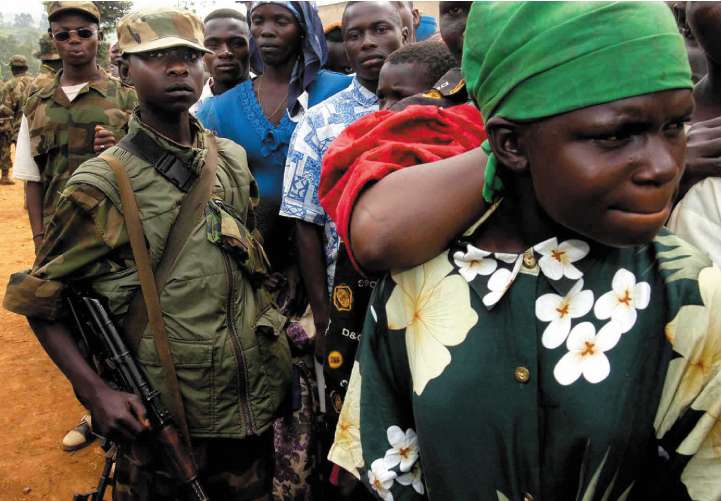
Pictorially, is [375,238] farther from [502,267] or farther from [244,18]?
[244,18]

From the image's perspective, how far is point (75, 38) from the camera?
3807 millimetres

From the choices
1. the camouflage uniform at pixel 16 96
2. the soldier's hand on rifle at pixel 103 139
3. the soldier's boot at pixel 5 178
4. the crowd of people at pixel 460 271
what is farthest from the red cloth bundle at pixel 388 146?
the soldier's boot at pixel 5 178

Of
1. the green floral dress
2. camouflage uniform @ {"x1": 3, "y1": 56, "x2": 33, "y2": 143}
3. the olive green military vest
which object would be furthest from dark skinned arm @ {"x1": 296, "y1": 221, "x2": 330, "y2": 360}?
camouflage uniform @ {"x1": 3, "y1": 56, "x2": 33, "y2": 143}

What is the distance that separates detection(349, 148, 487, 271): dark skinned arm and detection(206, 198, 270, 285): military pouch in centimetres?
106

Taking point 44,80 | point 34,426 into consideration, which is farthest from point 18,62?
point 34,426

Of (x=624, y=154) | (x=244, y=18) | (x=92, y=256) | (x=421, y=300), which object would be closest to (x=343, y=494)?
(x=92, y=256)

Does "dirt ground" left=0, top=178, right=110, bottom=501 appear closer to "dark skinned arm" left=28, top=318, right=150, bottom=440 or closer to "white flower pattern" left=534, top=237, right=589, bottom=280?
"dark skinned arm" left=28, top=318, right=150, bottom=440

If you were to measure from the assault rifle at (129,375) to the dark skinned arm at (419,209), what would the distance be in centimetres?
124

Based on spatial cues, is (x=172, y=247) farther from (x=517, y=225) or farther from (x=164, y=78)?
(x=517, y=225)

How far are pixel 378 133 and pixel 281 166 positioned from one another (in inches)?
67.0

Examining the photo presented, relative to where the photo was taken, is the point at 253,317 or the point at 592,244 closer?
the point at 592,244

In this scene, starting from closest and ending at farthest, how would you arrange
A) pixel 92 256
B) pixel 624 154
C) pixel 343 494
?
pixel 624 154 < pixel 92 256 < pixel 343 494

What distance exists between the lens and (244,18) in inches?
148

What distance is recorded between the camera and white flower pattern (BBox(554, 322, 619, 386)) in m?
1.00
